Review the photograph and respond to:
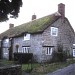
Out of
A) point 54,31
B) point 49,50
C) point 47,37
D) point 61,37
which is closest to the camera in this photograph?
point 47,37

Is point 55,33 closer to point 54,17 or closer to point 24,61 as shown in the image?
point 54,17

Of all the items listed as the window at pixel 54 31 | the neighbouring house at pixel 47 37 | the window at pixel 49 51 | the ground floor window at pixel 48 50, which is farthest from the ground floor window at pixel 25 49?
the window at pixel 54 31

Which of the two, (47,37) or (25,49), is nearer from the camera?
(47,37)

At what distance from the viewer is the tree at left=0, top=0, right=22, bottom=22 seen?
1750 cm

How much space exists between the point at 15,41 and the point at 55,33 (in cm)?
960

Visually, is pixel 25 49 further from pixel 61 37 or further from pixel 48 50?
pixel 61 37

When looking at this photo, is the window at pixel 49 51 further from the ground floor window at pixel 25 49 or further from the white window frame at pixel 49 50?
the ground floor window at pixel 25 49

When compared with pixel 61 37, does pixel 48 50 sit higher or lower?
lower

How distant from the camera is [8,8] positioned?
58.5 feet

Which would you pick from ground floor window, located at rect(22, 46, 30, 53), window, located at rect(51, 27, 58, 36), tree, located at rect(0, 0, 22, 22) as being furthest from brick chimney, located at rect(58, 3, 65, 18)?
tree, located at rect(0, 0, 22, 22)

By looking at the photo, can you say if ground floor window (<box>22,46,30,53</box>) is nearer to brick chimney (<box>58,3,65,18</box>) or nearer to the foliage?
the foliage

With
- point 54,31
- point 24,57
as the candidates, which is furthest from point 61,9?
point 24,57

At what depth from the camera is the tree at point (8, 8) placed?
17503 mm

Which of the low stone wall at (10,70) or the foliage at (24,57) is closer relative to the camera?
the low stone wall at (10,70)
